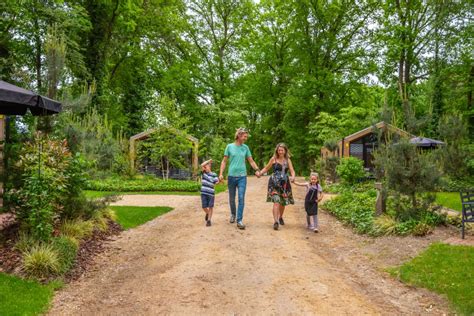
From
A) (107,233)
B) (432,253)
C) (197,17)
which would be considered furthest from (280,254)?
(197,17)

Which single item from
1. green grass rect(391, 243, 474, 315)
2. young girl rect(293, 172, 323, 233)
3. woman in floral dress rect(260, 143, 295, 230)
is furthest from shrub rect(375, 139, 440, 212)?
woman in floral dress rect(260, 143, 295, 230)

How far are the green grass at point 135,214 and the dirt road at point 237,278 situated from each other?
4.42 feet

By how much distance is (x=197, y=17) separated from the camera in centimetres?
3659

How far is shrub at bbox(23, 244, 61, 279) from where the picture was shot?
509 centimetres

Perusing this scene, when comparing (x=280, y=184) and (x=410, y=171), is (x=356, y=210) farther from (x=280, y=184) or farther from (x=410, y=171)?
(x=280, y=184)

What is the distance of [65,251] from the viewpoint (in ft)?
18.8

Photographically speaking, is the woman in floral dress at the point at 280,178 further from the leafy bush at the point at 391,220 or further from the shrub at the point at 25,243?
the shrub at the point at 25,243

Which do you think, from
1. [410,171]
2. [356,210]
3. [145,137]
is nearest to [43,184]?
[410,171]

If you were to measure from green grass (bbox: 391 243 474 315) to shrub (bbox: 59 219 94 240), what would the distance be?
515 cm

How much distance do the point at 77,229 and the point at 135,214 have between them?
10.4 ft

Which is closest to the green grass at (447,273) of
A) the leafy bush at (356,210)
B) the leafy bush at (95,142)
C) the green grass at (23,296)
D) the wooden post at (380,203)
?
the leafy bush at (356,210)

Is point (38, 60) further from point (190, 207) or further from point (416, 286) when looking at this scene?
point (416, 286)

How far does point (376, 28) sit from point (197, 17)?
626 inches

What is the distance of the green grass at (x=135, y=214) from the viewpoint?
30.1 feet
